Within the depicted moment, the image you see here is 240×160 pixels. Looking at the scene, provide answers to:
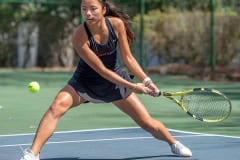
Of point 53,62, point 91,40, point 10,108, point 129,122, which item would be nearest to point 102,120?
point 129,122

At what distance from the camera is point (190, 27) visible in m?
20.0

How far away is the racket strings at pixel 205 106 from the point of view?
21.9ft

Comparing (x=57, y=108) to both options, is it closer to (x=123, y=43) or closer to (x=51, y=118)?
(x=51, y=118)

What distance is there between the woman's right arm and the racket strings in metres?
0.86

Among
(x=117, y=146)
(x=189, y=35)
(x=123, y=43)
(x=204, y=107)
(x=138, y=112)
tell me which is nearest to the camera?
(x=123, y=43)

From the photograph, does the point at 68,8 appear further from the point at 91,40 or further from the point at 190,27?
Result: the point at 91,40

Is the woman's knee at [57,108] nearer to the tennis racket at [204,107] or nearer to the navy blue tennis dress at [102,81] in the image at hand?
the navy blue tennis dress at [102,81]

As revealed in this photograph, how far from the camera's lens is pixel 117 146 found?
723 cm

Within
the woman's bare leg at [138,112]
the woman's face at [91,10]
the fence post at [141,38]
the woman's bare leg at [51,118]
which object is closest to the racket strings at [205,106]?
Result: the woman's bare leg at [138,112]

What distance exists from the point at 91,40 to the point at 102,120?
12.4ft

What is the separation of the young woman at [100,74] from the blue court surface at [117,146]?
61cm

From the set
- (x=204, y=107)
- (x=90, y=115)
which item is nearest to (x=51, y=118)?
(x=204, y=107)

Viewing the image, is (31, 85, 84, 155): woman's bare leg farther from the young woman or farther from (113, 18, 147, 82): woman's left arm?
(113, 18, 147, 82): woman's left arm

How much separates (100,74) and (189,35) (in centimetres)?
1423
